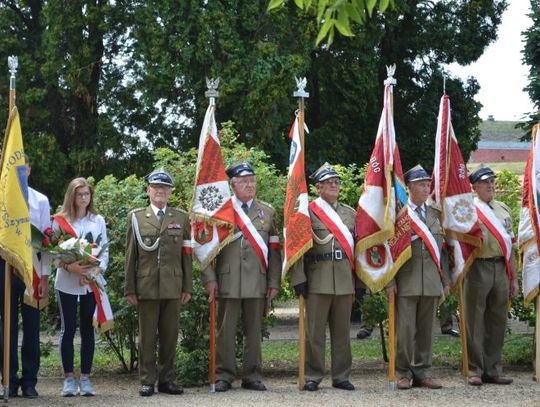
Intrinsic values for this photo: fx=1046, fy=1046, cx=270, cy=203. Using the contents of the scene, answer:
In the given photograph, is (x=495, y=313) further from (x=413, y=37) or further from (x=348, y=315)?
(x=413, y=37)

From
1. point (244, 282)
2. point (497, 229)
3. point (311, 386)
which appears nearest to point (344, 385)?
point (311, 386)

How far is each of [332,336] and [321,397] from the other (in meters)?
0.72

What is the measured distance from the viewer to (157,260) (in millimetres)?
9219

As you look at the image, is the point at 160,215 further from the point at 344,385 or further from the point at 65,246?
the point at 344,385

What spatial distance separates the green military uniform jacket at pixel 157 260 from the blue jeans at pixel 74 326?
377 millimetres

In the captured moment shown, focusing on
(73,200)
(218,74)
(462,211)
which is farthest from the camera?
(218,74)

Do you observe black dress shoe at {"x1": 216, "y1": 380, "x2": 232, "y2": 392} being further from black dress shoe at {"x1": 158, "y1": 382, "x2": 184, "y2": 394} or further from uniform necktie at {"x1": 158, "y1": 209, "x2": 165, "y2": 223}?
uniform necktie at {"x1": 158, "y1": 209, "x2": 165, "y2": 223}

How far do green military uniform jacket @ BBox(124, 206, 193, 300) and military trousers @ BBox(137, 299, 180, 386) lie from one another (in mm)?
155

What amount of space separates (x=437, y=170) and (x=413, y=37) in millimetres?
14822

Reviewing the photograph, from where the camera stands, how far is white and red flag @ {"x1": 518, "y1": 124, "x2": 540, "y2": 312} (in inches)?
401

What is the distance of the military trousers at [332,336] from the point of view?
9539 mm

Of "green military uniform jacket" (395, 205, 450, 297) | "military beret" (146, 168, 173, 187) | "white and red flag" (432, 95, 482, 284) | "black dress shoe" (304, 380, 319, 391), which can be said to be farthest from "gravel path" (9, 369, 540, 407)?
"military beret" (146, 168, 173, 187)

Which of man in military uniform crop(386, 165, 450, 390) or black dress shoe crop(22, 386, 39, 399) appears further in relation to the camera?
man in military uniform crop(386, 165, 450, 390)

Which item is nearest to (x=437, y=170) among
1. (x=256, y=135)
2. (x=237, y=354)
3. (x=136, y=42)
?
(x=237, y=354)
